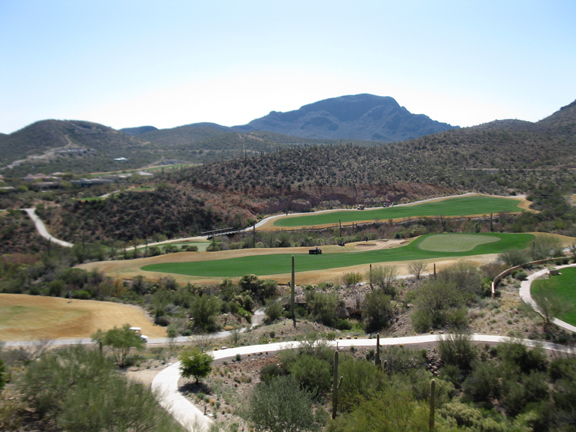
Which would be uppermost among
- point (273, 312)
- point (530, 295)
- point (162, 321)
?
point (530, 295)

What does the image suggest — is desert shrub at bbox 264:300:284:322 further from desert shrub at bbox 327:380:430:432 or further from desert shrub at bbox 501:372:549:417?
desert shrub at bbox 501:372:549:417

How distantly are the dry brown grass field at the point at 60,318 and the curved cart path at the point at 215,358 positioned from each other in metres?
6.48

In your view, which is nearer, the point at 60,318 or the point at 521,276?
the point at 60,318

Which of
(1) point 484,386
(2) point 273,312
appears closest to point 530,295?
(1) point 484,386

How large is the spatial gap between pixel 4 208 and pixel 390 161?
7313 centimetres

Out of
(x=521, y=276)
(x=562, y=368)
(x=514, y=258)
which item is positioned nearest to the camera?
(x=562, y=368)

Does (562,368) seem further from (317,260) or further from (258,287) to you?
(317,260)

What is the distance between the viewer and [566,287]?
23203mm

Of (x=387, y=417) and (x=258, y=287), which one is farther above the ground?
(x=387, y=417)

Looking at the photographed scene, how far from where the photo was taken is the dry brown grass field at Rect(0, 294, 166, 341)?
71.5 ft

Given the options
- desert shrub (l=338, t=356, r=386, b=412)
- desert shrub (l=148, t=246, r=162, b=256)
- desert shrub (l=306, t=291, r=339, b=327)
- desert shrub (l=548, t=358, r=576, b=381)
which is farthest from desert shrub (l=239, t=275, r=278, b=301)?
desert shrub (l=548, t=358, r=576, b=381)

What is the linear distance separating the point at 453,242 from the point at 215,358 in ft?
102

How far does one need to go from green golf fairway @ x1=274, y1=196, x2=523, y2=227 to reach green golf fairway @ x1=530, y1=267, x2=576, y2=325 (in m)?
32.6

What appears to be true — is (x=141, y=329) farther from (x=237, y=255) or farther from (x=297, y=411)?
(x=237, y=255)
